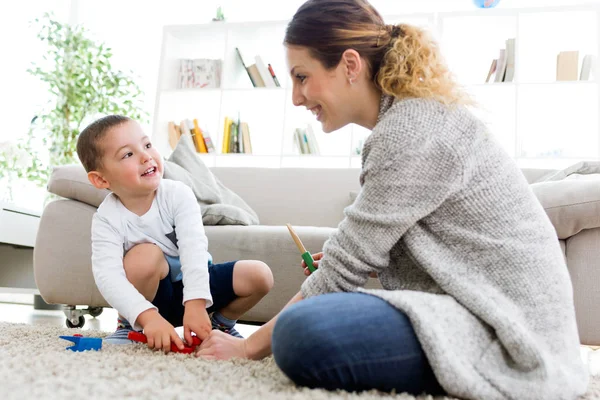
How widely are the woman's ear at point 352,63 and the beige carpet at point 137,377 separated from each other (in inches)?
20.8

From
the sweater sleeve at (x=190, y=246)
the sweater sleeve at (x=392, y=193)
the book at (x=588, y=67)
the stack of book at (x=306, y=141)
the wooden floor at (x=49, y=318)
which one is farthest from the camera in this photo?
the stack of book at (x=306, y=141)

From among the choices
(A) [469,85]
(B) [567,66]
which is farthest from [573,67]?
(A) [469,85]

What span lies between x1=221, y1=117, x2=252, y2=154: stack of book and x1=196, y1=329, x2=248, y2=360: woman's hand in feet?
9.57

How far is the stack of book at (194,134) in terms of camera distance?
405 centimetres

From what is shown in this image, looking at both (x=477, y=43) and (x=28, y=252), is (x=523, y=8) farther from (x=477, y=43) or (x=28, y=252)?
(x=28, y=252)

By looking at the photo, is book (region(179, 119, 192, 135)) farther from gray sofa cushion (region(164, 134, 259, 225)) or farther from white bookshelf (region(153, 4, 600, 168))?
gray sofa cushion (region(164, 134, 259, 225))

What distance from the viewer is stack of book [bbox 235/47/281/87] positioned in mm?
4070

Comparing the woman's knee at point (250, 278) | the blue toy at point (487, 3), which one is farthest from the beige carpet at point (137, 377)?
the blue toy at point (487, 3)

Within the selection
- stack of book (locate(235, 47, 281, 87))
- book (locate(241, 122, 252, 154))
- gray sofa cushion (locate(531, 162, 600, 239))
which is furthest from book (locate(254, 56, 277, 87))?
gray sofa cushion (locate(531, 162, 600, 239))

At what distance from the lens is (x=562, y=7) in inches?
141

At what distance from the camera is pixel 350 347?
796 millimetres

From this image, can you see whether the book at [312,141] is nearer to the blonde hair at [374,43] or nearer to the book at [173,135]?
the book at [173,135]

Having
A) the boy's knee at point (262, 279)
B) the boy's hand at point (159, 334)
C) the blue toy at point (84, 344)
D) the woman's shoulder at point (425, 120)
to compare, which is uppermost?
the woman's shoulder at point (425, 120)

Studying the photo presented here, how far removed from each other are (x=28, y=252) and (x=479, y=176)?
275cm
